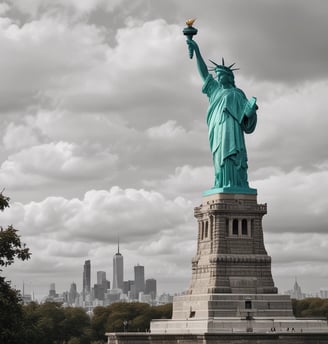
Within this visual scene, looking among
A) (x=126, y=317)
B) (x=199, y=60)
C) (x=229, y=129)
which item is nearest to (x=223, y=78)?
(x=199, y=60)

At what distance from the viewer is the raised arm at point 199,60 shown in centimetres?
9888

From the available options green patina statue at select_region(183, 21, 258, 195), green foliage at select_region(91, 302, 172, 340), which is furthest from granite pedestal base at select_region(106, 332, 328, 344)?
green foliage at select_region(91, 302, 172, 340)

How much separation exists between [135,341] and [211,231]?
12837mm

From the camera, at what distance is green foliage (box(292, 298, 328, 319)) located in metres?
129

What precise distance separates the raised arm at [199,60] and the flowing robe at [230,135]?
8.90ft

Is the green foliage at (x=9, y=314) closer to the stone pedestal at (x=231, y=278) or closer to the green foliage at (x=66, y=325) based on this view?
the stone pedestal at (x=231, y=278)

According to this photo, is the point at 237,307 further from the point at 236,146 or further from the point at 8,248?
the point at 8,248

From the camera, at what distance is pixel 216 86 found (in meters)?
98.2

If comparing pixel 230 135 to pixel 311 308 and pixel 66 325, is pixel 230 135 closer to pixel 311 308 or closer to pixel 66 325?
pixel 311 308

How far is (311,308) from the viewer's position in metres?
133

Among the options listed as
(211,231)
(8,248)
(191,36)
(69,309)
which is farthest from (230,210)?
(69,309)

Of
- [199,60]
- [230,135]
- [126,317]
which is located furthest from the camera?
[126,317]

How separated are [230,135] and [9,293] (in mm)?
48844

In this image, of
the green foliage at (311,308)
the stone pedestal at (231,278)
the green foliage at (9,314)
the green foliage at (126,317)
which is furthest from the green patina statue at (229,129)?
the green foliage at (9,314)
